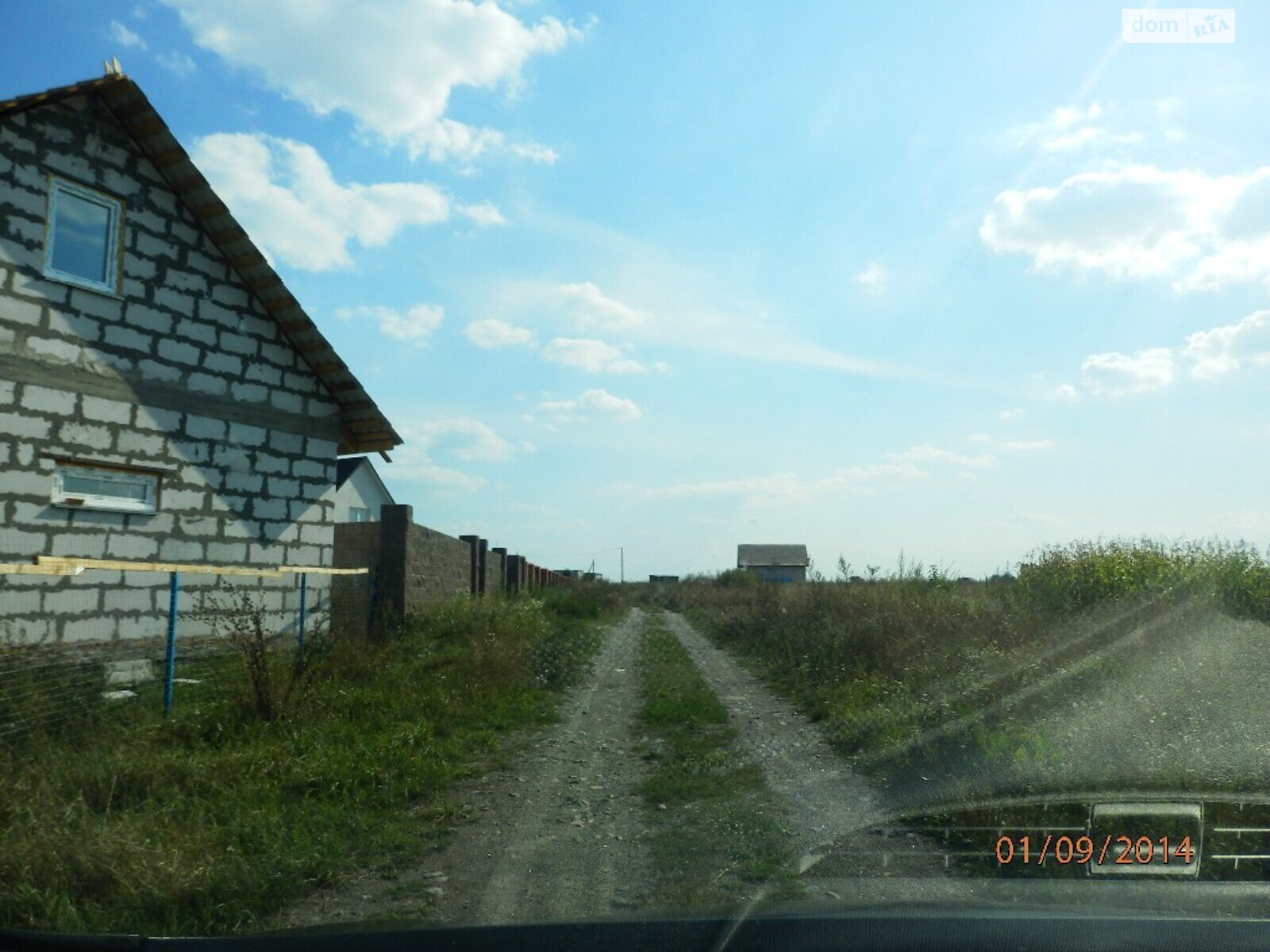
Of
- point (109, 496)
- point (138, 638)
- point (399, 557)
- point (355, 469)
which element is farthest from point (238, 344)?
point (355, 469)

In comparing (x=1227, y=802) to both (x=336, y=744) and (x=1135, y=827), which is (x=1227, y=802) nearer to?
(x=1135, y=827)

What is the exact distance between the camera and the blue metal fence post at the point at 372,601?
13.4m

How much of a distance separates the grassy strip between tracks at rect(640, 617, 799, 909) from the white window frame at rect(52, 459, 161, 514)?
5.63m

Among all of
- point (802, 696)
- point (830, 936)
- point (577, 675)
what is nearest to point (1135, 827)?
point (830, 936)

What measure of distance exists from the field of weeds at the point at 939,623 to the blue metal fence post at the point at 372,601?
567 cm

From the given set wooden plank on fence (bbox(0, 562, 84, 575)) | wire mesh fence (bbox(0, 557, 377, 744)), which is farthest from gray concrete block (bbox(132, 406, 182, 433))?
wooden plank on fence (bbox(0, 562, 84, 575))

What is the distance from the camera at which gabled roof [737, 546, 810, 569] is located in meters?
82.4

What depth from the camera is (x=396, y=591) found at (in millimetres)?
14086

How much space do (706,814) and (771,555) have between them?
262 feet

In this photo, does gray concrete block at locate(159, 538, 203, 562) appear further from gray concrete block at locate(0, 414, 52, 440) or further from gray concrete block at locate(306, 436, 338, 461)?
gray concrete block at locate(306, 436, 338, 461)

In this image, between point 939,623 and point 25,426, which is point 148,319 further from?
point 939,623

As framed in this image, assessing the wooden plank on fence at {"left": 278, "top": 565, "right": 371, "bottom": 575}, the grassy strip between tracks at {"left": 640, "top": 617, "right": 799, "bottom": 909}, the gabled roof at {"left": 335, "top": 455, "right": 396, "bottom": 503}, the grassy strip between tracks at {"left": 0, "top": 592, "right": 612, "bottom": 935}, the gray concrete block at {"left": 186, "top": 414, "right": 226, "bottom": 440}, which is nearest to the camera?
the grassy strip between tracks at {"left": 0, "top": 592, "right": 612, "bottom": 935}

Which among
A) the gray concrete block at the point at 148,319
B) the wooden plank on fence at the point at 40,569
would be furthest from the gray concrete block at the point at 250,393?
the wooden plank on fence at the point at 40,569

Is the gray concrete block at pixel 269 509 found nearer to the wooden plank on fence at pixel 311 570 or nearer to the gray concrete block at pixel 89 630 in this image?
the wooden plank on fence at pixel 311 570
